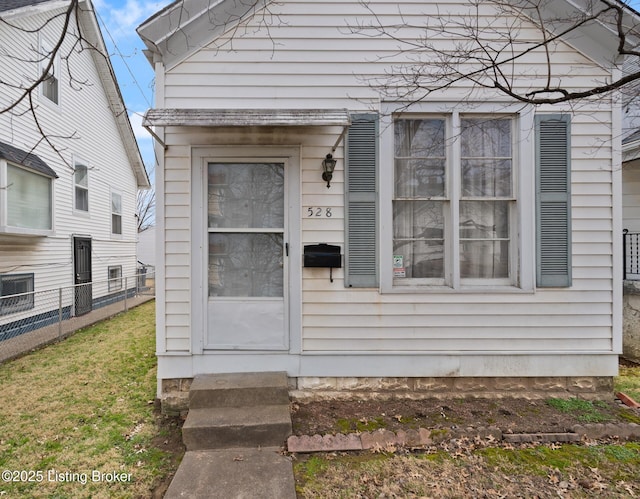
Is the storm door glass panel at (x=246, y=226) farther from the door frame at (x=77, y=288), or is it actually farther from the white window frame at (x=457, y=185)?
the door frame at (x=77, y=288)

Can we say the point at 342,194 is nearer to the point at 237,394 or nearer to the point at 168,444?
the point at 237,394

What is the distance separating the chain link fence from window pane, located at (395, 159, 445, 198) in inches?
244

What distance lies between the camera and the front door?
27.1ft

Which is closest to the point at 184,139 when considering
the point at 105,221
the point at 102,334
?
the point at 102,334

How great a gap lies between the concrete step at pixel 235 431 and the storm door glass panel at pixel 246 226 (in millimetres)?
1195

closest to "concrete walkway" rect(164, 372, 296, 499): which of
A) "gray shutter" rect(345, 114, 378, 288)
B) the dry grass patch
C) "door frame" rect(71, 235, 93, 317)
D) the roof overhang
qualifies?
the dry grass patch

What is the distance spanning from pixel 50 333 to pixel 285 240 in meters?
5.82

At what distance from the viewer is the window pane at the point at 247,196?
11.4 feet

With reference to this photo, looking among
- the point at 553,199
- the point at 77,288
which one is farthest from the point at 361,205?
the point at 77,288

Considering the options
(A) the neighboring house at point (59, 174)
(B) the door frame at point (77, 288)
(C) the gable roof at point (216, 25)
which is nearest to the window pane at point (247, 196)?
(C) the gable roof at point (216, 25)

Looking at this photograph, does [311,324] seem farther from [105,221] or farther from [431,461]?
Result: [105,221]

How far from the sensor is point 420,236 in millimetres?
3590

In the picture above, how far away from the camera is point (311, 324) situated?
11.3 feet

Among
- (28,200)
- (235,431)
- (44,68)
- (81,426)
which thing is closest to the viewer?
(235,431)
